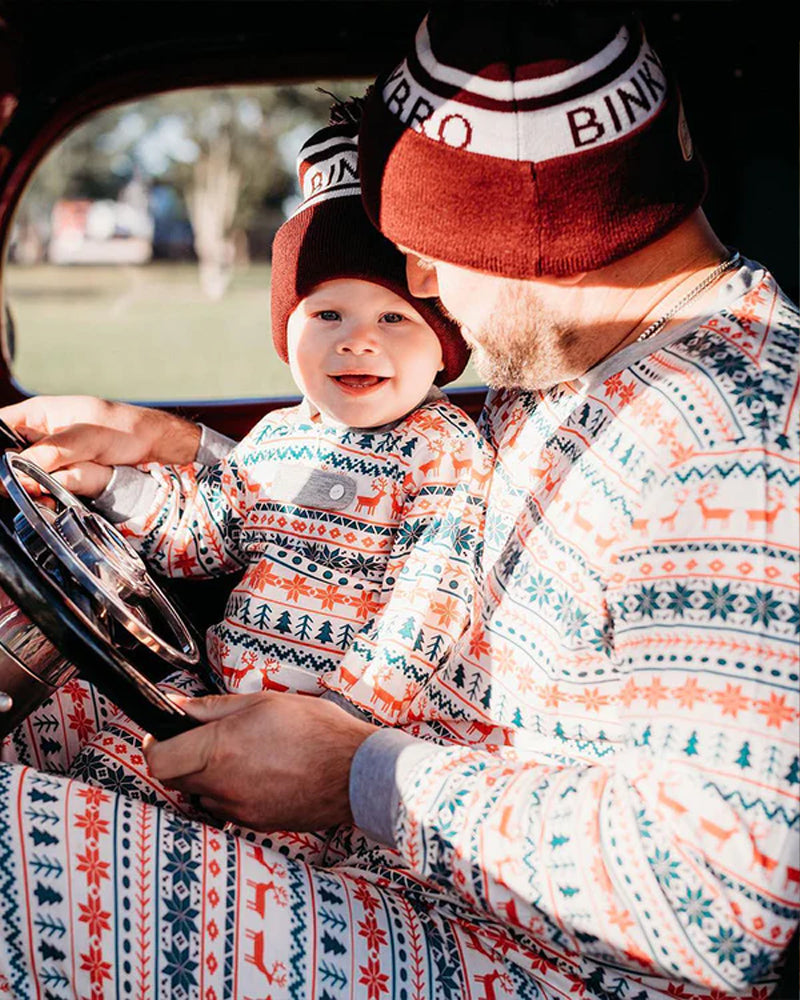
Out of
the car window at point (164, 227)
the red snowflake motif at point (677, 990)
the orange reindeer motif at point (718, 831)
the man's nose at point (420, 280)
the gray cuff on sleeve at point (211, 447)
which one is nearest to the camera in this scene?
the orange reindeer motif at point (718, 831)

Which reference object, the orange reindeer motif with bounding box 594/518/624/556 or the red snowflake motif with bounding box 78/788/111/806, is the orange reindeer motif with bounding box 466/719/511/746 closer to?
the orange reindeer motif with bounding box 594/518/624/556

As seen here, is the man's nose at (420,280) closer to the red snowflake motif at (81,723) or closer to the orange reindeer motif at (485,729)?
the orange reindeer motif at (485,729)

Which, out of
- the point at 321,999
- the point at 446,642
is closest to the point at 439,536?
the point at 446,642

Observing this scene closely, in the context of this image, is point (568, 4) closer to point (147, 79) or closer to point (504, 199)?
point (504, 199)

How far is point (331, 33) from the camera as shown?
2.24 m

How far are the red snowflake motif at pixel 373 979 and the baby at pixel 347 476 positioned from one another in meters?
0.45

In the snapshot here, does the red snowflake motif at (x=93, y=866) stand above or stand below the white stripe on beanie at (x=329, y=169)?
below

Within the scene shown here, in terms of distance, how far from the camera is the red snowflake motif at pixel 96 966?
49.5 inches

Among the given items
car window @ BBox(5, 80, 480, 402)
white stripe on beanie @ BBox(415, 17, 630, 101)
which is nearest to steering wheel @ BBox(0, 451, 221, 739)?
white stripe on beanie @ BBox(415, 17, 630, 101)

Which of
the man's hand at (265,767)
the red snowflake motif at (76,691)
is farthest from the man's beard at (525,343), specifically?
the red snowflake motif at (76,691)

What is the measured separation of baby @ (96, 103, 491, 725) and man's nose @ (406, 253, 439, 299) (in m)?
0.06

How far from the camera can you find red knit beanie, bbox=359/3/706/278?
133 centimetres

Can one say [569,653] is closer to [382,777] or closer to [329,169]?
[382,777]

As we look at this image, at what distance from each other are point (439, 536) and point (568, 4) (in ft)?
2.69
